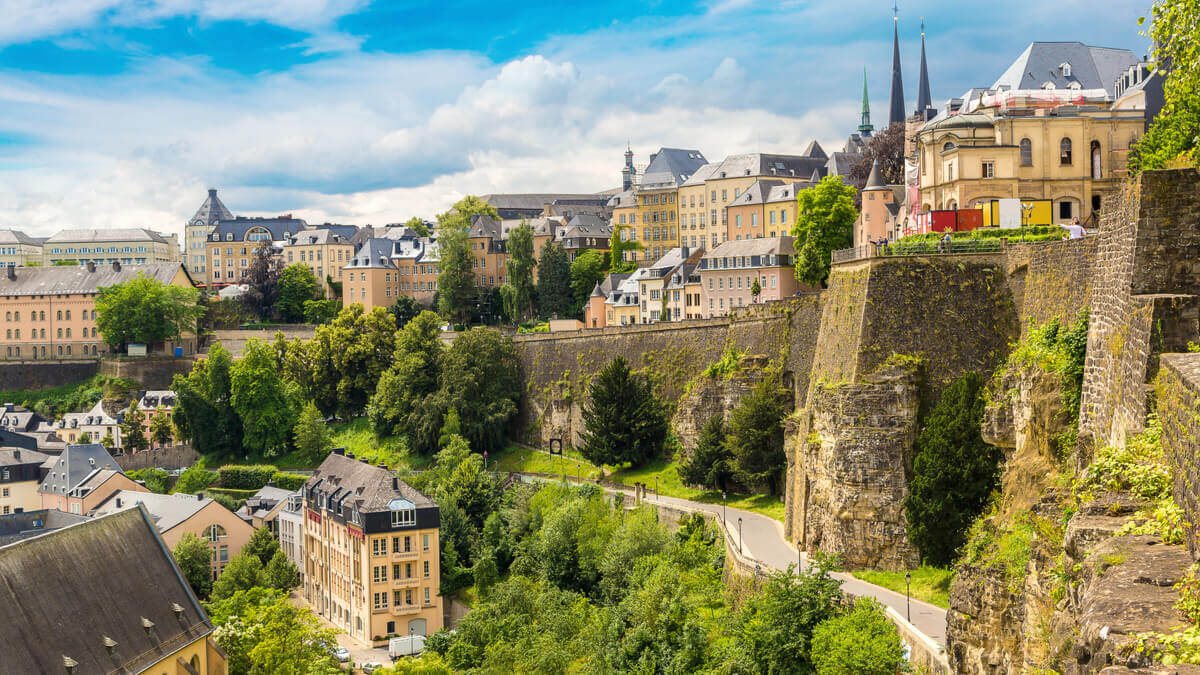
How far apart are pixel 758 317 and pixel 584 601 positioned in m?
12.7

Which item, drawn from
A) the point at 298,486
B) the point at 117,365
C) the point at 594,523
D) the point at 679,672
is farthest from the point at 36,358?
the point at 679,672

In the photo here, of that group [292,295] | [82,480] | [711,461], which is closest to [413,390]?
[82,480]

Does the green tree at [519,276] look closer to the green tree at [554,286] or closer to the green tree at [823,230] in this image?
the green tree at [554,286]

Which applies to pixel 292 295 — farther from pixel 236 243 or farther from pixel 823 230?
pixel 823 230

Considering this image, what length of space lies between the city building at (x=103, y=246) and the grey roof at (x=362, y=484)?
87.8 metres

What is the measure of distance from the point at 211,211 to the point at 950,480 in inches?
4817

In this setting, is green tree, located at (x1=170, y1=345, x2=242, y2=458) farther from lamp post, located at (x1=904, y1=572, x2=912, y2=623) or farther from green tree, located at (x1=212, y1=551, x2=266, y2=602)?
lamp post, located at (x1=904, y1=572, x2=912, y2=623)

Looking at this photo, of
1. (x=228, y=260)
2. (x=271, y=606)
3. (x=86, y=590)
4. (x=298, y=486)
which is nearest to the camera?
(x=86, y=590)

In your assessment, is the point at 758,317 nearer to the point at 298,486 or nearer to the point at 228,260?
the point at 298,486

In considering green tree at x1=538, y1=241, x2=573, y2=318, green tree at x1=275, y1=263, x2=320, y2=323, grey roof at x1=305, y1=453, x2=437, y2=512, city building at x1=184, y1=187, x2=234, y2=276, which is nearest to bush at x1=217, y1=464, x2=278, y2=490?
grey roof at x1=305, y1=453, x2=437, y2=512

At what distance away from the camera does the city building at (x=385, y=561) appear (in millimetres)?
45375

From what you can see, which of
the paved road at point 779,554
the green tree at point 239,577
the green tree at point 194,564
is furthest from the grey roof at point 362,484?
the paved road at point 779,554

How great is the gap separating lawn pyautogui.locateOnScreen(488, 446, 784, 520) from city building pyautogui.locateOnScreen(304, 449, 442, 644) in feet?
25.0

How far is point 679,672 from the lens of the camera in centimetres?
2817
